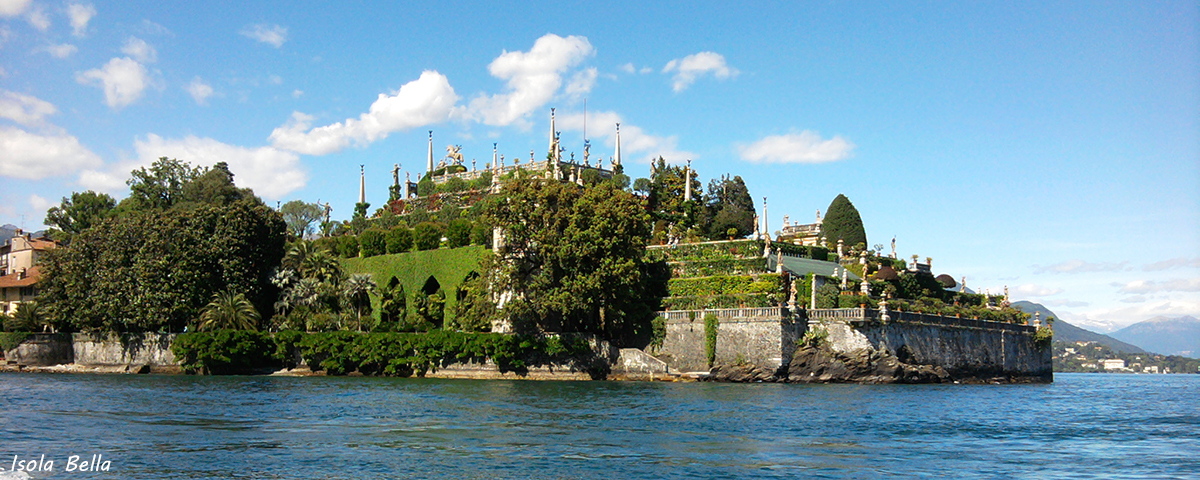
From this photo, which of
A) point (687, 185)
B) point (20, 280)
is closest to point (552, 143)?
point (687, 185)

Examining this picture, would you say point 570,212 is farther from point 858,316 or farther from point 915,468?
point 915,468

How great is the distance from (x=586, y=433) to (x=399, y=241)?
49.8 metres

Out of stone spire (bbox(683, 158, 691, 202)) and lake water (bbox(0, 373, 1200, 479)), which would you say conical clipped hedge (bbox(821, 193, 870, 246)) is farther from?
lake water (bbox(0, 373, 1200, 479))

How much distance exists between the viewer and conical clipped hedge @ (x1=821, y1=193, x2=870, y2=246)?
82562 mm

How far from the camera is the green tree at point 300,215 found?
113m

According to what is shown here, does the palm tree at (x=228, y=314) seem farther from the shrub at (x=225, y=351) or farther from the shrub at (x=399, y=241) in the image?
the shrub at (x=399, y=241)

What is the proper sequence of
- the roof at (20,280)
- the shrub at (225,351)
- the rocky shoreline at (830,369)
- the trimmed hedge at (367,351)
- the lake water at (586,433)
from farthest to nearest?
the roof at (20,280) < the shrub at (225,351) < the trimmed hedge at (367,351) < the rocky shoreline at (830,369) < the lake water at (586,433)

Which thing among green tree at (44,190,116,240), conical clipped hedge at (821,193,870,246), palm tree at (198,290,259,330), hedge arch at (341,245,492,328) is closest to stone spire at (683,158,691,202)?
conical clipped hedge at (821,193,870,246)

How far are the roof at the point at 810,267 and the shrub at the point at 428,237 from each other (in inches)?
996

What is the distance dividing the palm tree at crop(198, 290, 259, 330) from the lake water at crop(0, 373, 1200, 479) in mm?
16348

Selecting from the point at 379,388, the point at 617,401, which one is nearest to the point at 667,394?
the point at 617,401

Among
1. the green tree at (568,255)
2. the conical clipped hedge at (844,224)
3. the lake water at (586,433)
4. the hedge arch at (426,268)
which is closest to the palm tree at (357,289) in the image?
the hedge arch at (426,268)

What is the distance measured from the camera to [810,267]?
65562 millimetres

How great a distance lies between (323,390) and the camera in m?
45.8
